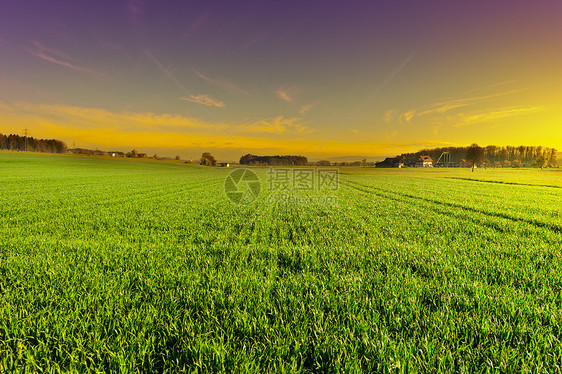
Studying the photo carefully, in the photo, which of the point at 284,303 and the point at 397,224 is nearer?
the point at 284,303

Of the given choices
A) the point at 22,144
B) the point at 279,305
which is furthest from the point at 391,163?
the point at 22,144

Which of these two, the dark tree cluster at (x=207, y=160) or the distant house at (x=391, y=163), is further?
the distant house at (x=391, y=163)


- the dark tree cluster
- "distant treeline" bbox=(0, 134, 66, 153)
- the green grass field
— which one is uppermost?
"distant treeline" bbox=(0, 134, 66, 153)

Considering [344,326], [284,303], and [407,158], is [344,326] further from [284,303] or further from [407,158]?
[407,158]

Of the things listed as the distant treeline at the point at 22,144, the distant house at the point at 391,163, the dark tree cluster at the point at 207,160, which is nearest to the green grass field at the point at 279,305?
the dark tree cluster at the point at 207,160

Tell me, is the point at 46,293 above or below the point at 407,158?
below

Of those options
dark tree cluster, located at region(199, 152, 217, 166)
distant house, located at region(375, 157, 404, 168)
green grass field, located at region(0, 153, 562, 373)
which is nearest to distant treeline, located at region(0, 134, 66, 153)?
dark tree cluster, located at region(199, 152, 217, 166)

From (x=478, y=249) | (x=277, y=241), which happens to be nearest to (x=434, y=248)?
(x=478, y=249)

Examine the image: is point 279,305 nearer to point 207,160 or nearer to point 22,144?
point 207,160

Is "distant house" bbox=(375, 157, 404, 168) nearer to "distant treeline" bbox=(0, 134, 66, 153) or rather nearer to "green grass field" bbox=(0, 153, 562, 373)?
"green grass field" bbox=(0, 153, 562, 373)

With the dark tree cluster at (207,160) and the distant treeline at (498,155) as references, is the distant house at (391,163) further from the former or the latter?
the dark tree cluster at (207,160)

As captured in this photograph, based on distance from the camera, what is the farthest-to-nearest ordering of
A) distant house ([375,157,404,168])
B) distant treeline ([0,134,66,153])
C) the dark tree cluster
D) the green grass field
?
1. distant treeline ([0,134,66,153])
2. distant house ([375,157,404,168])
3. the dark tree cluster
4. the green grass field

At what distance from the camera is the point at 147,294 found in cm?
389

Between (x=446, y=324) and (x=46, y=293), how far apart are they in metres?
6.33
